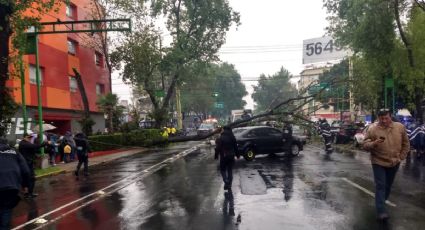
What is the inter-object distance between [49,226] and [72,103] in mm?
27677

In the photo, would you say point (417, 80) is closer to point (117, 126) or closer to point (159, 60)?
point (159, 60)

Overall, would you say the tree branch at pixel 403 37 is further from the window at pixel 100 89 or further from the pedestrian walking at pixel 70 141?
the window at pixel 100 89

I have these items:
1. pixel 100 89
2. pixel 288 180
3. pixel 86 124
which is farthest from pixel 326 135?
pixel 100 89

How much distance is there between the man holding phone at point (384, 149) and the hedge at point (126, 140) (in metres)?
23.7

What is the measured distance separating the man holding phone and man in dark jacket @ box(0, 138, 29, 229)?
17.8ft

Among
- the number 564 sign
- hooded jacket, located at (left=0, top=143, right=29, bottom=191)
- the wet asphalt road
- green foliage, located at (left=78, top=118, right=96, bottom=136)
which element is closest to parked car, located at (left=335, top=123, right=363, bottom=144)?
the wet asphalt road

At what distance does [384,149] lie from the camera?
8156 millimetres

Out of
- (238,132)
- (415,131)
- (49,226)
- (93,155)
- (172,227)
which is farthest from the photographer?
(93,155)

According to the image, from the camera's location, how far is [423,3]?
24.2 m

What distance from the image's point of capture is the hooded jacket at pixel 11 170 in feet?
19.8

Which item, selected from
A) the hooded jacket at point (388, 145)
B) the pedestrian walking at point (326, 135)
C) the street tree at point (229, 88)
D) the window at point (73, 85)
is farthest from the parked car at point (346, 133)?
the street tree at point (229, 88)

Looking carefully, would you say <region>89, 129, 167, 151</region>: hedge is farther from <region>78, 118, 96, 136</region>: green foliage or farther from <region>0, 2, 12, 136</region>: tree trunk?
<region>0, 2, 12, 136</region>: tree trunk

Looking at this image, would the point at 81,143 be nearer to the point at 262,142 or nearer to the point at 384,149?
the point at 262,142

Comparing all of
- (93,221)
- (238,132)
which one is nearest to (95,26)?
(238,132)
